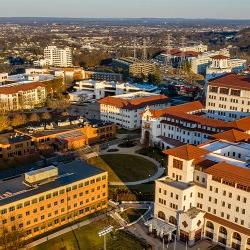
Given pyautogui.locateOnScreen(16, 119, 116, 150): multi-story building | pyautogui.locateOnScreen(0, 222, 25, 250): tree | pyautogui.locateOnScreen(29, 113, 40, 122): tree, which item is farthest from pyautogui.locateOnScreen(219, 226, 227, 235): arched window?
pyautogui.locateOnScreen(29, 113, 40, 122): tree

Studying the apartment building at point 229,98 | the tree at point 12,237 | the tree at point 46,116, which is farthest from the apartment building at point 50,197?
the tree at point 46,116

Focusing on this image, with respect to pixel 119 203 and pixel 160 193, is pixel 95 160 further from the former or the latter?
pixel 160 193

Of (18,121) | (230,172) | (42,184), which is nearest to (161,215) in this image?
(230,172)

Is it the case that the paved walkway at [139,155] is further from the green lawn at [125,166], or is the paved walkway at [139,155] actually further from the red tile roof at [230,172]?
the red tile roof at [230,172]

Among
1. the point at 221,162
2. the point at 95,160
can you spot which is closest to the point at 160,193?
the point at 221,162

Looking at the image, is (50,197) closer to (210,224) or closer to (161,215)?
(161,215)
